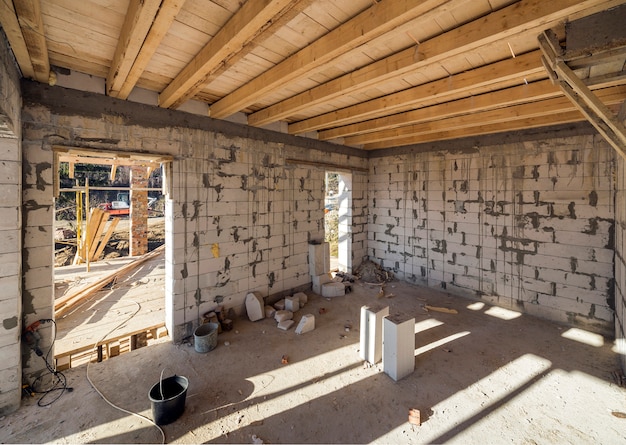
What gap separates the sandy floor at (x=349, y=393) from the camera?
2377 mm

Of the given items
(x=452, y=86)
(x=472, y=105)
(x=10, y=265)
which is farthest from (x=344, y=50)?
(x=10, y=265)

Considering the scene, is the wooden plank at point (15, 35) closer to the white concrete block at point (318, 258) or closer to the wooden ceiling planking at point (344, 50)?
the wooden ceiling planking at point (344, 50)

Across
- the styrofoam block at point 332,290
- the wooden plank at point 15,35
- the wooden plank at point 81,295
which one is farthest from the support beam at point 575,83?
the wooden plank at point 81,295

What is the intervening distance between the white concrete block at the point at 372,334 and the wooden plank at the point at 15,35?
395cm

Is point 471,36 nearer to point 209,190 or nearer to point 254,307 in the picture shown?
point 209,190

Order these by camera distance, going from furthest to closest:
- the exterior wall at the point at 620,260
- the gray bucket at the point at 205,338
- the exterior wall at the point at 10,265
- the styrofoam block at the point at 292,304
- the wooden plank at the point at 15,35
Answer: the styrofoam block at the point at 292,304 < the gray bucket at the point at 205,338 < the exterior wall at the point at 620,260 < the exterior wall at the point at 10,265 < the wooden plank at the point at 15,35

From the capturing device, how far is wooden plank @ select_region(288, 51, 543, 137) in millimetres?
2537

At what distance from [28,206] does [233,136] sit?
2.59 meters

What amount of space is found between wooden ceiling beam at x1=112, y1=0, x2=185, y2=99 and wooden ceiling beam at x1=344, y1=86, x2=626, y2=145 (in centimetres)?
405

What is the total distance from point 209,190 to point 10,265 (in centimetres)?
220

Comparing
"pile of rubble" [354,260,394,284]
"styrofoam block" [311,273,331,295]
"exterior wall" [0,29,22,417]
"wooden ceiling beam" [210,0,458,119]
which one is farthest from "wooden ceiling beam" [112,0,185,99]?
"pile of rubble" [354,260,394,284]

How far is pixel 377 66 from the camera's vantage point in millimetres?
Answer: 2693

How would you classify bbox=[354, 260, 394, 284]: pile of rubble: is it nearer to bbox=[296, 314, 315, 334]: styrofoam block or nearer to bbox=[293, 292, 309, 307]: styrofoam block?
bbox=[293, 292, 309, 307]: styrofoam block

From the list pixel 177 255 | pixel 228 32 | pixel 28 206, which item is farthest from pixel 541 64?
pixel 28 206
